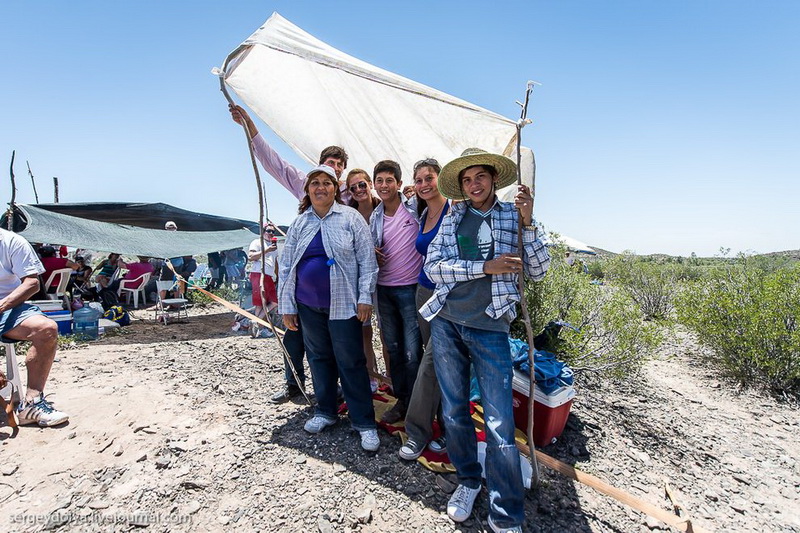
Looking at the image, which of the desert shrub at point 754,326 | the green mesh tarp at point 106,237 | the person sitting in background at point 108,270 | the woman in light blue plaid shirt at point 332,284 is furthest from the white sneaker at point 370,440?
the person sitting in background at point 108,270

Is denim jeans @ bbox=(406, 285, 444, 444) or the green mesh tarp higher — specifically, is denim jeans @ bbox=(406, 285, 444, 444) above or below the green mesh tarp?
below

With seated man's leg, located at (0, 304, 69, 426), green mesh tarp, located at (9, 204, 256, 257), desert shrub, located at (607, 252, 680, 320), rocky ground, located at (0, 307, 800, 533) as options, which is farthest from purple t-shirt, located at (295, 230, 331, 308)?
desert shrub, located at (607, 252, 680, 320)

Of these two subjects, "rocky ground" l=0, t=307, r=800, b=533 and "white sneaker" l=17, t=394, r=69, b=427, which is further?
"white sneaker" l=17, t=394, r=69, b=427

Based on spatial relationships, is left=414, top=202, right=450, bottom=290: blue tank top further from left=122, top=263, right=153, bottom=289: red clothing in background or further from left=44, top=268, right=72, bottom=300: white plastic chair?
left=122, top=263, right=153, bottom=289: red clothing in background

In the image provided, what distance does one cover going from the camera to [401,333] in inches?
113

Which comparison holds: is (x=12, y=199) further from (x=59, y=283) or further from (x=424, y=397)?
(x=424, y=397)

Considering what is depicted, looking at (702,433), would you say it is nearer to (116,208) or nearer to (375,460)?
(375,460)

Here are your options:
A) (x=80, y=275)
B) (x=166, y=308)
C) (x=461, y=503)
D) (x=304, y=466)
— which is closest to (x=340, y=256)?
(x=304, y=466)

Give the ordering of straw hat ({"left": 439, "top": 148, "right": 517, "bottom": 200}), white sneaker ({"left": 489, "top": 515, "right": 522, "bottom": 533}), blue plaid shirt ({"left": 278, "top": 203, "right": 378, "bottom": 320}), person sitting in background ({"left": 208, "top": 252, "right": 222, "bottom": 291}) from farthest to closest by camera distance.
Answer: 1. person sitting in background ({"left": 208, "top": 252, "right": 222, "bottom": 291})
2. blue plaid shirt ({"left": 278, "top": 203, "right": 378, "bottom": 320})
3. straw hat ({"left": 439, "top": 148, "right": 517, "bottom": 200})
4. white sneaker ({"left": 489, "top": 515, "right": 522, "bottom": 533})

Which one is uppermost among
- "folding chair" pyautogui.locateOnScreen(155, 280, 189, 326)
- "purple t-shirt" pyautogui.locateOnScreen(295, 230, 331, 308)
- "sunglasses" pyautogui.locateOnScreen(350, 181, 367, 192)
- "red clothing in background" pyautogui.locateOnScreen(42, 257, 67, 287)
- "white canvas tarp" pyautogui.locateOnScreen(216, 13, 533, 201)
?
"white canvas tarp" pyautogui.locateOnScreen(216, 13, 533, 201)

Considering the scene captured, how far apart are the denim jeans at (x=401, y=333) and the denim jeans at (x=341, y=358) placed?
0.79ft

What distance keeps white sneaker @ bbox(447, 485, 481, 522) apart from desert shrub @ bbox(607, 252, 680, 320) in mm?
7187

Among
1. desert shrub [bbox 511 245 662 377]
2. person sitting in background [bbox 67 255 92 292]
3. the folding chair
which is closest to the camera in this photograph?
desert shrub [bbox 511 245 662 377]

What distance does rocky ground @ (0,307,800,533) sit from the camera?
2178 millimetres
